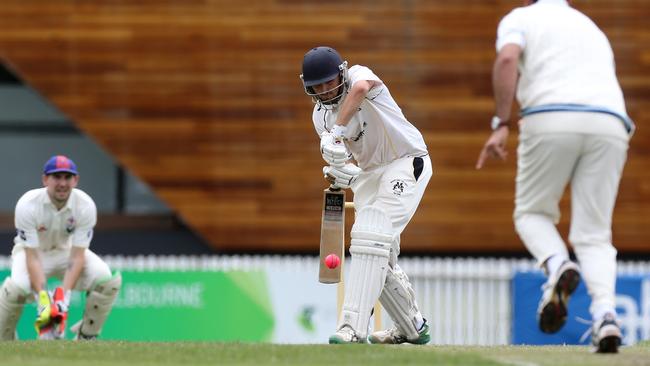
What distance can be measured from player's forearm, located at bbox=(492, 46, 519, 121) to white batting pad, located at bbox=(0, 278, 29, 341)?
5.30m

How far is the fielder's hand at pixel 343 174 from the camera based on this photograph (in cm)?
650

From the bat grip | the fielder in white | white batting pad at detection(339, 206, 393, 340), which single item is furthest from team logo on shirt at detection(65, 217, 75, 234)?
the fielder in white

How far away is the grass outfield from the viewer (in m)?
5.48

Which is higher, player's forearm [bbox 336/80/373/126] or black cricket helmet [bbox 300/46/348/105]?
black cricket helmet [bbox 300/46/348/105]

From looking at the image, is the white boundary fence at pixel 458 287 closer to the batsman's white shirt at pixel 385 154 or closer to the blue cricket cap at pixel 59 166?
the blue cricket cap at pixel 59 166

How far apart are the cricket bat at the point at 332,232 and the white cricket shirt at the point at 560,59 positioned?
1.53 metres

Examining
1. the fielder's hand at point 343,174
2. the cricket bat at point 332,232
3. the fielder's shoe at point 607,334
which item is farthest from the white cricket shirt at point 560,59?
the cricket bat at point 332,232

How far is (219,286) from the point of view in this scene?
14.1m

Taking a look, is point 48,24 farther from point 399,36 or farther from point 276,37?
point 399,36

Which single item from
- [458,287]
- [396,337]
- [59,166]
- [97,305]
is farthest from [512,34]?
[458,287]

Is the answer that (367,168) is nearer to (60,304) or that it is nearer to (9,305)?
(60,304)

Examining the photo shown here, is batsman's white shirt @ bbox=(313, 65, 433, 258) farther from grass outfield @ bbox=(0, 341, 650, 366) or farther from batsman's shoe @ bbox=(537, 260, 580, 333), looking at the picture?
batsman's shoe @ bbox=(537, 260, 580, 333)

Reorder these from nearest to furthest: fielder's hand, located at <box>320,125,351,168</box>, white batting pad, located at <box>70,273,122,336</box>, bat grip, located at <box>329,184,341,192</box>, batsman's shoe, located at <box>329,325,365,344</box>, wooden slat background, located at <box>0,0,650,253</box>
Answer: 1. fielder's hand, located at <box>320,125,351,168</box>
2. batsman's shoe, located at <box>329,325,365,344</box>
3. bat grip, located at <box>329,184,341,192</box>
4. white batting pad, located at <box>70,273,122,336</box>
5. wooden slat background, located at <box>0,0,650,253</box>

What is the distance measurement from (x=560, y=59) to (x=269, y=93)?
10.0 metres
